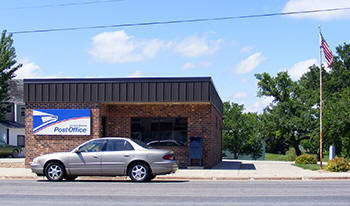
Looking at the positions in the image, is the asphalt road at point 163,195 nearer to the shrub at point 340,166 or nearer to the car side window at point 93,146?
the car side window at point 93,146

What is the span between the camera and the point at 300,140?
57688mm

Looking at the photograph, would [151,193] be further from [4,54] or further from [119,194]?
[4,54]

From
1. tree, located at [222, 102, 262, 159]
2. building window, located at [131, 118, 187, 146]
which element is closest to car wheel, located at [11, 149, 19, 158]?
building window, located at [131, 118, 187, 146]

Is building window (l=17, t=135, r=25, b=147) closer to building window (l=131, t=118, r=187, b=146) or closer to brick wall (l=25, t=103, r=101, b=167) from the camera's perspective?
brick wall (l=25, t=103, r=101, b=167)

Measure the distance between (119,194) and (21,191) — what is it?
2985 millimetres

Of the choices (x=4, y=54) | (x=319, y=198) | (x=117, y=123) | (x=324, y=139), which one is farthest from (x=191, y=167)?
(x=4, y=54)

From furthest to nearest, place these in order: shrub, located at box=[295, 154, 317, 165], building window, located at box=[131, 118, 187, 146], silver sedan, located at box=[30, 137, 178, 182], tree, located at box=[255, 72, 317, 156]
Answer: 1. tree, located at box=[255, 72, 317, 156]
2. shrub, located at box=[295, 154, 317, 165]
3. building window, located at box=[131, 118, 187, 146]
4. silver sedan, located at box=[30, 137, 178, 182]

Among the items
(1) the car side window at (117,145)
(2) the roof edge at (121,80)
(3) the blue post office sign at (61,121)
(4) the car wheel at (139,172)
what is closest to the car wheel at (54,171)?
(1) the car side window at (117,145)

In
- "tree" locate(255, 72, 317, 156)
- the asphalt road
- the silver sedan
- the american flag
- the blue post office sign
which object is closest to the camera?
the asphalt road

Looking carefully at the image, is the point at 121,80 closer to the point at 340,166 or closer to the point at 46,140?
the point at 46,140

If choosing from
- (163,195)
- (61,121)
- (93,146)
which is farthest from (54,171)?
(61,121)

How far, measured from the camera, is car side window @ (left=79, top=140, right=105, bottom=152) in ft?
55.4

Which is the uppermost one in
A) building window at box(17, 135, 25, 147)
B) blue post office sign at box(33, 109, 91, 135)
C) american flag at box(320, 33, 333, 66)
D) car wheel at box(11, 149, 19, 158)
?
american flag at box(320, 33, 333, 66)

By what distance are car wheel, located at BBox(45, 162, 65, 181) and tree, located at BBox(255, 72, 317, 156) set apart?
41804 mm
